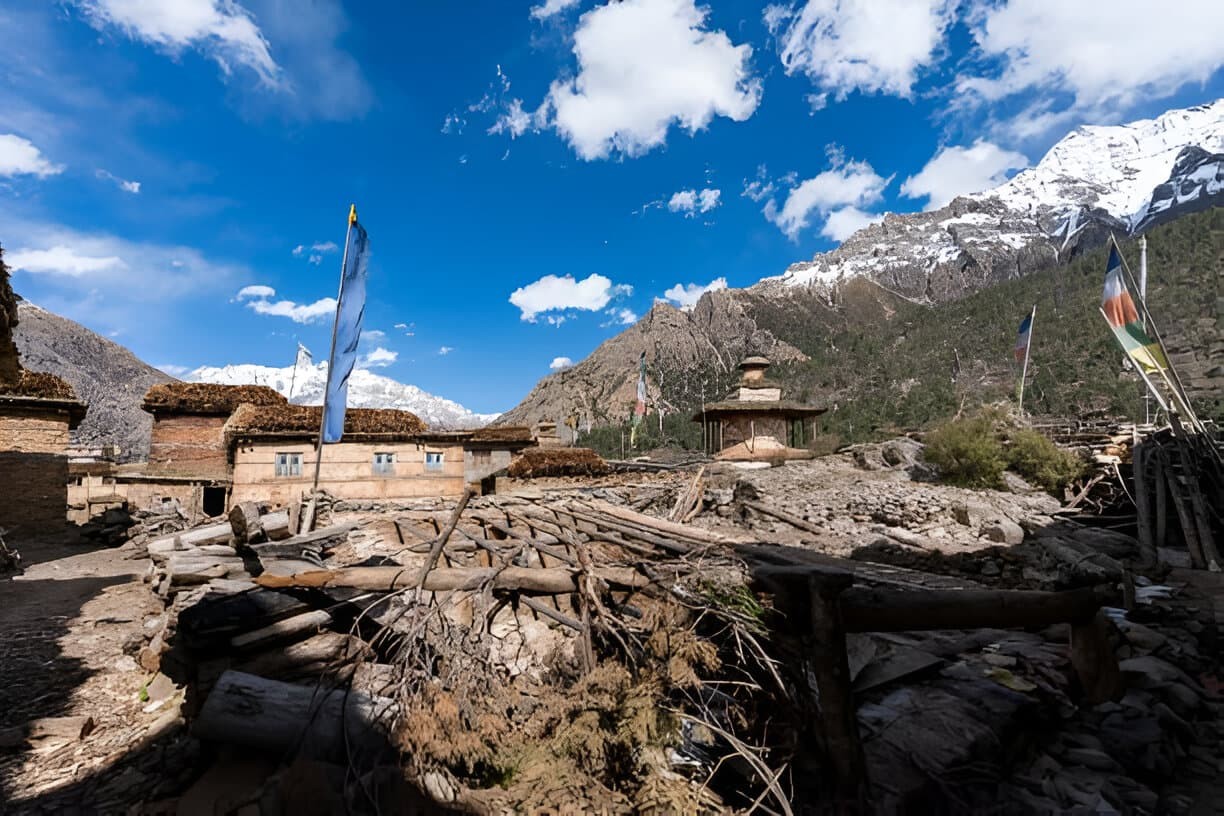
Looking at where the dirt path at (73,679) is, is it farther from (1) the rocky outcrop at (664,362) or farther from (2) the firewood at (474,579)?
(1) the rocky outcrop at (664,362)

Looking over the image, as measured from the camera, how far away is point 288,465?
18375 mm

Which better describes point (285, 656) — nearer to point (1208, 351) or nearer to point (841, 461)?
point (841, 461)

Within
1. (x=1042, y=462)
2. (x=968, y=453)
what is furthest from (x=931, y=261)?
(x=968, y=453)

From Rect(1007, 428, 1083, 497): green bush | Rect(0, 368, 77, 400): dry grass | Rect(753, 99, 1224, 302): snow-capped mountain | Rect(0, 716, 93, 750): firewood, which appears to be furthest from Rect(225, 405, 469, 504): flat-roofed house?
Rect(753, 99, 1224, 302): snow-capped mountain

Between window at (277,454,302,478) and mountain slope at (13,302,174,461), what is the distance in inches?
1289

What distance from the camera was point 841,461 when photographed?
2245 centimetres

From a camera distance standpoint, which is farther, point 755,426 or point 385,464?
point 755,426

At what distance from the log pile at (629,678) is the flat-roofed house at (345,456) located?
14.6 meters

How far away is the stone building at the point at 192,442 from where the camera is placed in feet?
67.5

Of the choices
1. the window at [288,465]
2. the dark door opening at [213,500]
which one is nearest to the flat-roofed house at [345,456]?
the window at [288,465]

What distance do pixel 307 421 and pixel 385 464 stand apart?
313 cm

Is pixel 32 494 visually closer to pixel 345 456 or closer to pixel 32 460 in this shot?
pixel 32 460

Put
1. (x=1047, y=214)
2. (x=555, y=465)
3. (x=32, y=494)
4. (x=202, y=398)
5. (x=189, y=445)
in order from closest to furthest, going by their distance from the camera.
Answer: (x=32, y=494) → (x=555, y=465) → (x=189, y=445) → (x=202, y=398) → (x=1047, y=214)

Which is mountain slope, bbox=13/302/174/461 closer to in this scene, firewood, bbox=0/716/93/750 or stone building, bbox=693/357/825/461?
stone building, bbox=693/357/825/461
